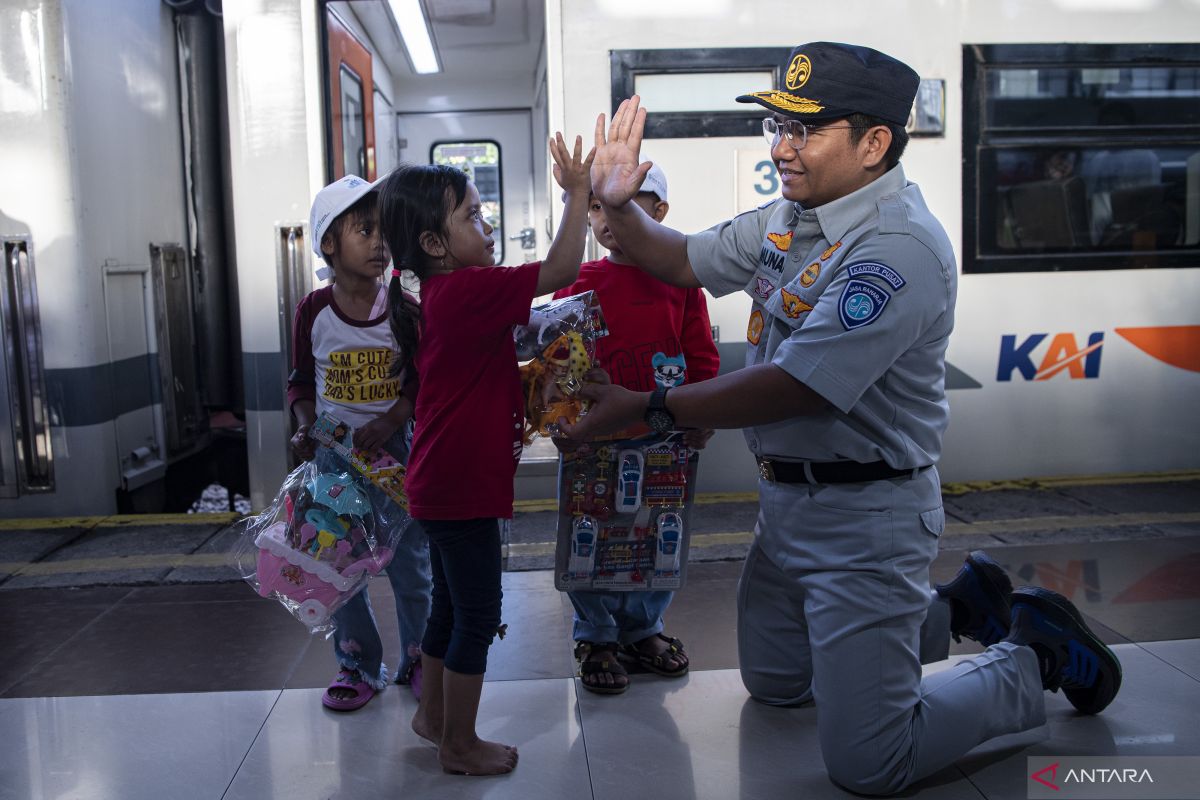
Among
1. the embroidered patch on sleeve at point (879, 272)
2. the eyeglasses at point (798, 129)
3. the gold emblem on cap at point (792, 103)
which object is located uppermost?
the gold emblem on cap at point (792, 103)

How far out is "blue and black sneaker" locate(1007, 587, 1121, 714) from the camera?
9.57 ft

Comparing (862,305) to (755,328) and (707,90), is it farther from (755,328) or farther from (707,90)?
(707,90)

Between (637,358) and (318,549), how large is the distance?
1.05 m

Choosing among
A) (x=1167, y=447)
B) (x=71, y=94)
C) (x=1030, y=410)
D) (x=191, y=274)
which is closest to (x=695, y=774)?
(x=1030, y=410)

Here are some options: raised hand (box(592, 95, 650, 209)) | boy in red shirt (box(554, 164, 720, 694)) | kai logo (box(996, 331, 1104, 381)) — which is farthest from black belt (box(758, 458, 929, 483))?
kai logo (box(996, 331, 1104, 381))

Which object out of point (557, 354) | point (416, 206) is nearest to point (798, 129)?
point (557, 354)

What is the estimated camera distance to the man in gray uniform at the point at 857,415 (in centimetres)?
258

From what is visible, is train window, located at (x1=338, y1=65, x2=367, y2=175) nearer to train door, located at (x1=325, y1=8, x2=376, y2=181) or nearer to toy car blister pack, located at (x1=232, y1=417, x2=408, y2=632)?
train door, located at (x1=325, y1=8, x2=376, y2=181)

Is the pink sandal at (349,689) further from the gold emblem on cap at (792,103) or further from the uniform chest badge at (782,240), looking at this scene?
the gold emblem on cap at (792,103)

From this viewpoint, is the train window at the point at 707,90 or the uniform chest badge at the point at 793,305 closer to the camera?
the uniform chest badge at the point at 793,305

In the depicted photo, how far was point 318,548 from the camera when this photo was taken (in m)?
2.97

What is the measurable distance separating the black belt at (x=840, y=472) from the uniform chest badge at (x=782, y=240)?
586mm

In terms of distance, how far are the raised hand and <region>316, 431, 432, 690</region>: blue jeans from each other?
3.24 ft

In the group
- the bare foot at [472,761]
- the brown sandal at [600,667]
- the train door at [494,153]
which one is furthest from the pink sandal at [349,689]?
the train door at [494,153]
